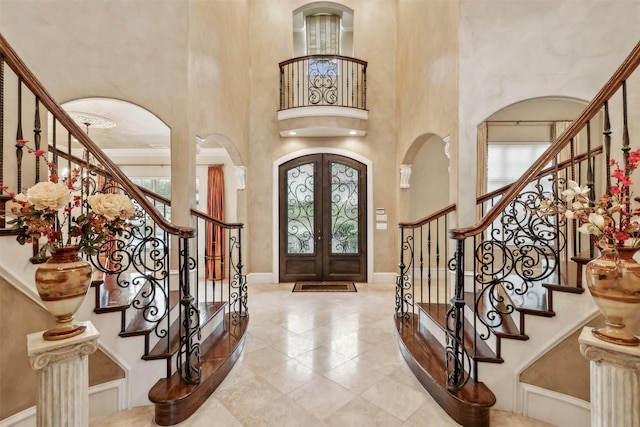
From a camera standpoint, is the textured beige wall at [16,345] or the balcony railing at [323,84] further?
the balcony railing at [323,84]

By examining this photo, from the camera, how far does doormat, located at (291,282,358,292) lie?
5.03m

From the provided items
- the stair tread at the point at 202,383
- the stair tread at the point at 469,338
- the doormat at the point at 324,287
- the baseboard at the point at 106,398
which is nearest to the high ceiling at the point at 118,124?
the stair tread at the point at 202,383

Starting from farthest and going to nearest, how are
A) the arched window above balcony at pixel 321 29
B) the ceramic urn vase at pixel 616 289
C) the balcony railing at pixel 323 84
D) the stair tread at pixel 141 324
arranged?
the arched window above balcony at pixel 321 29 → the balcony railing at pixel 323 84 → the stair tread at pixel 141 324 → the ceramic urn vase at pixel 616 289

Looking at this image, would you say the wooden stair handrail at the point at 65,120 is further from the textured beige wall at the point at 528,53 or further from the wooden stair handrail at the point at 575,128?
the textured beige wall at the point at 528,53

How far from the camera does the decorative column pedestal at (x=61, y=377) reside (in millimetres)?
1315

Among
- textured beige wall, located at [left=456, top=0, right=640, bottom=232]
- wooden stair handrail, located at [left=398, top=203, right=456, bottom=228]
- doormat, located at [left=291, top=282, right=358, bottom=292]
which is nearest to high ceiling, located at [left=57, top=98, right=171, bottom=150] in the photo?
wooden stair handrail, located at [left=398, top=203, right=456, bottom=228]

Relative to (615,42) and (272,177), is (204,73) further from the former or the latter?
(615,42)

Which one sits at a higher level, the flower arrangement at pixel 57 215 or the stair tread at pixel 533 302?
the flower arrangement at pixel 57 215

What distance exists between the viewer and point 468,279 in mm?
3172

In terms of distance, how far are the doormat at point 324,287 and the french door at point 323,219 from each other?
141 millimetres

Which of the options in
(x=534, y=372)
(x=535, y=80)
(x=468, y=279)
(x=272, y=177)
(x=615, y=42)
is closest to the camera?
(x=534, y=372)

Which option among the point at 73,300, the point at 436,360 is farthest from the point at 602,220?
the point at 73,300

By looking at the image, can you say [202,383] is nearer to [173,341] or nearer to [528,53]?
[173,341]

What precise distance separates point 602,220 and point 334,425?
1907mm
